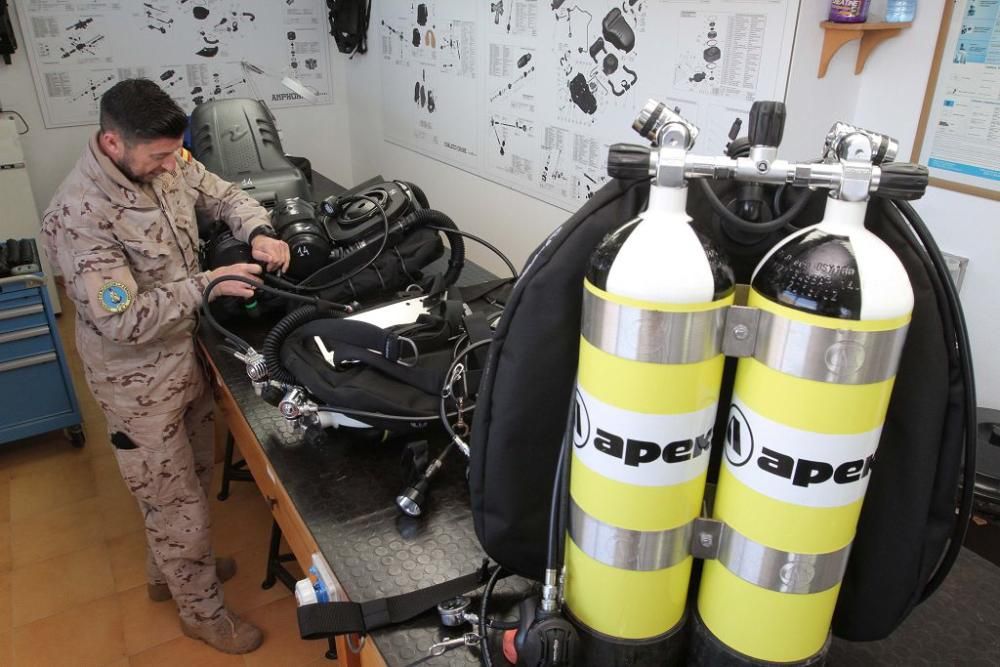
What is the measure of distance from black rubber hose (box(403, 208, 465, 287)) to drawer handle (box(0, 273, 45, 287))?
58.1 inches

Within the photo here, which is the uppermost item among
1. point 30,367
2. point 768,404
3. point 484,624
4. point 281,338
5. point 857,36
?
point 857,36

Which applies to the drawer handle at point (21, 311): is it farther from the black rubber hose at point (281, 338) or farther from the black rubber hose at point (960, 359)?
the black rubber hose at point (960, 359)

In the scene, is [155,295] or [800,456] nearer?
[800,456]

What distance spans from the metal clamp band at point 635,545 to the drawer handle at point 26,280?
2413 mm

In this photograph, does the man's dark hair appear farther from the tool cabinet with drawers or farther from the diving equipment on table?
the tool cabinet with drawers

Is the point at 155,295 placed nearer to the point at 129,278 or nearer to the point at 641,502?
the point at 129,278

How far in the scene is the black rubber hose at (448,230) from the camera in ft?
6.11

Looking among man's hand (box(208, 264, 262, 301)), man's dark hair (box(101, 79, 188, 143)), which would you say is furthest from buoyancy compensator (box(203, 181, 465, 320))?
man's dark hair (box(101, 79, 188, 143))

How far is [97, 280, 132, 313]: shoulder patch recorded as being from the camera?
4.81 feet

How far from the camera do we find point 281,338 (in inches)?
56.9

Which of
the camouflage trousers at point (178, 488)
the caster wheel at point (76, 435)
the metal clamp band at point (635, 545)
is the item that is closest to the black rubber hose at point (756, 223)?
the metal clamp band at point (635, 545)

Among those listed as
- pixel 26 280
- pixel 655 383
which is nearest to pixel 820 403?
pixel 655 383

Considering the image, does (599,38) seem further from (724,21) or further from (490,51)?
(490,51)

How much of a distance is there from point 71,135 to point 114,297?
121 inches
